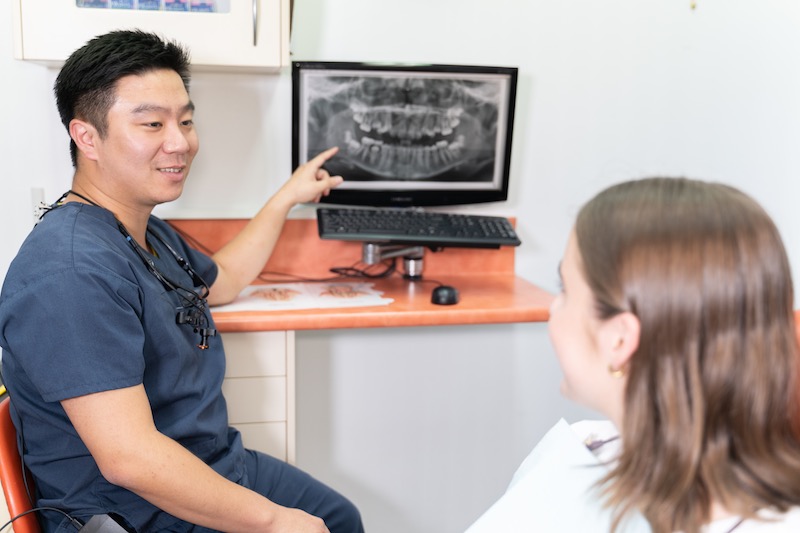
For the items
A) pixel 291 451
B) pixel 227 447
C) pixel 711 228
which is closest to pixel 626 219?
pixel 711 228

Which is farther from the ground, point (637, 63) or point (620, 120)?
point (637, 63)

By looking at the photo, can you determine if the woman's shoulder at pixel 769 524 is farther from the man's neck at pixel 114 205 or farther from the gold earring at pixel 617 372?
the man's neck at pixel 114 205

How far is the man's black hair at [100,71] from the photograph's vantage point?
56.9 inches

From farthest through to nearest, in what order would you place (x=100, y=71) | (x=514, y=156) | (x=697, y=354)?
→ 1. (x=514, y=156)
2. (x=100, y=71)
3. (x=697, y=354)

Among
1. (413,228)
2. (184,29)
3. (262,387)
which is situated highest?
(184,29)

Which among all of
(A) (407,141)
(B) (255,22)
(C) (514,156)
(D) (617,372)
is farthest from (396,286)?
(D) (617,372)

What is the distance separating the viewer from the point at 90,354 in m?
1.22

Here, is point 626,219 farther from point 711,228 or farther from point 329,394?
point 329,394

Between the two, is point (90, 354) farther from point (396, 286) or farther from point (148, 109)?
point (396, 286)

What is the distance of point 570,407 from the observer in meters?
2.45

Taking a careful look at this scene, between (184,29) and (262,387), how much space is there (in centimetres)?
77

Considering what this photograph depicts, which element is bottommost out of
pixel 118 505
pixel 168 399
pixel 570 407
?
pixel 570 407

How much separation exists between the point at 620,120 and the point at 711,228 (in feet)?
5.11

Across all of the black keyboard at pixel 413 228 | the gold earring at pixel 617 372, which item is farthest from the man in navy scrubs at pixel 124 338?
the gold earring at pixel 617 372
